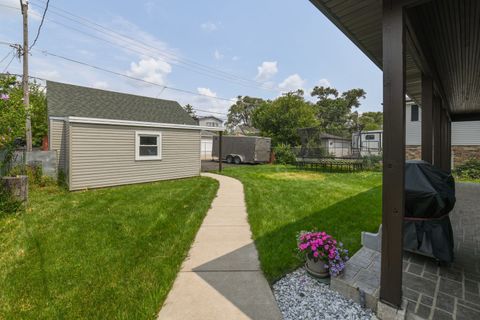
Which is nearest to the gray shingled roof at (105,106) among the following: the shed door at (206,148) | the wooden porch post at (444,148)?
the wooden porch post at (444,148)

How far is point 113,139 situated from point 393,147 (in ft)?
28.4

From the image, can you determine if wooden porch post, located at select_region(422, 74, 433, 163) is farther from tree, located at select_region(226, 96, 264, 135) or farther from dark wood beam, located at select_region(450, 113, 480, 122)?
tree, located at select_region(226, 96, 264, 135)

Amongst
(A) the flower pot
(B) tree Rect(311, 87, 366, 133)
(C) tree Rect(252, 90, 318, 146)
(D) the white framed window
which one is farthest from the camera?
(B) tree Rect(311, 87, 366, 133)

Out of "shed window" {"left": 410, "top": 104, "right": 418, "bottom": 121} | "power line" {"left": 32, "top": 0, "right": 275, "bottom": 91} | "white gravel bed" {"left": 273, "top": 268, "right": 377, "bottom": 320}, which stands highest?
"power line" {"left": 32, "top": 0, "right": 275, "bottom": 91}

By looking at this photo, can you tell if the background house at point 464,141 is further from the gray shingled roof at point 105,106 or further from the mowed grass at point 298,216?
the gray shingled roof at point 105,106

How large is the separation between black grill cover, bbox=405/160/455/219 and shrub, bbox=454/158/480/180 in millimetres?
11337

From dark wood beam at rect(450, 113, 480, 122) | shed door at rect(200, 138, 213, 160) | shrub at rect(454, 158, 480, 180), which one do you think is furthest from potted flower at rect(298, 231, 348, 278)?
shed door at rect(200, 138, 213, 160)

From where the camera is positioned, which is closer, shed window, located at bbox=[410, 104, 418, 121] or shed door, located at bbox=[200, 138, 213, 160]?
shed window, located at bbox=[410, 104, 418, 121]

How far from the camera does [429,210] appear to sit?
96.2 inches

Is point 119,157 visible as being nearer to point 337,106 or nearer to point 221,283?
point 221,283

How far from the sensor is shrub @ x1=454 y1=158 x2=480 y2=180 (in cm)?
1052

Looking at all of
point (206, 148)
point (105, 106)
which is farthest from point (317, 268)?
point (206, 148)

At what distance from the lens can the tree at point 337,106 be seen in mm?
45688

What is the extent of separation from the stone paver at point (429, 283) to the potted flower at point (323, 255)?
13 centimetres
